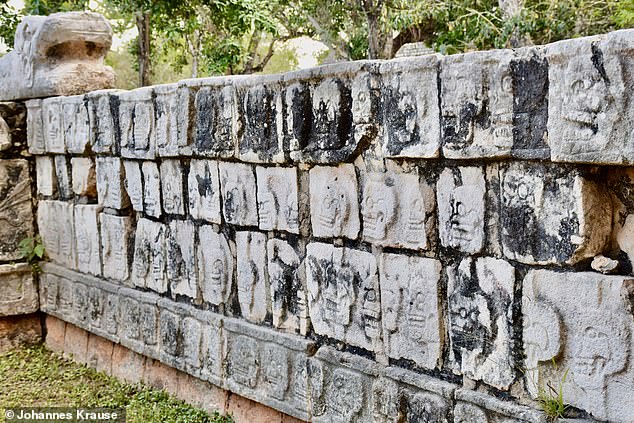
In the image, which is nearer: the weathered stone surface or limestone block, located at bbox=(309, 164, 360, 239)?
limestone block, located at bbox=(309, 164, 360, 239)

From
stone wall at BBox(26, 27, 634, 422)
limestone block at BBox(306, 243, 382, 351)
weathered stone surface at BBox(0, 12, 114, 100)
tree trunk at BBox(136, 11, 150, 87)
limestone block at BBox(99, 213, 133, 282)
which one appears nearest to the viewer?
stone wall at BBox(26, 27, 634, 422)

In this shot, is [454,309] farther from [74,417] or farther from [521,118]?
[74,417]

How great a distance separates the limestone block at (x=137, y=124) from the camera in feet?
17.1

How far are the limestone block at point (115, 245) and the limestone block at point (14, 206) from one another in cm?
129

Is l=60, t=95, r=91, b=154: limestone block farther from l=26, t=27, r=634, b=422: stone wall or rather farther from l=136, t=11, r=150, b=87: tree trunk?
l=136, t=11, r=150, b=87: tree trunk

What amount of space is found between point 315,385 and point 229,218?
3.75ft

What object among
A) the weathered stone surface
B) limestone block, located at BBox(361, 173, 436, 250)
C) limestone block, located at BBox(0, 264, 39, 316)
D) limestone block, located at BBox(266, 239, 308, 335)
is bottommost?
limestone block, located at BBox(0, 264, 39, 316)

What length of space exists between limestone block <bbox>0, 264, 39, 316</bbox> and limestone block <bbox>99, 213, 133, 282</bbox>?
1.24m

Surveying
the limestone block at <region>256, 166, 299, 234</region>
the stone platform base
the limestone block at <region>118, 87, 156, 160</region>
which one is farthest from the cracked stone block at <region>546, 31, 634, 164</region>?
the limestone block at <region>118, 87, 156, 160</region>

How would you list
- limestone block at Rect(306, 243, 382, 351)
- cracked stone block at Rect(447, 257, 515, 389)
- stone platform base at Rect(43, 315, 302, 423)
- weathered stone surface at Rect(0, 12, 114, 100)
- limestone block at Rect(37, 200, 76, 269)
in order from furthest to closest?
weathered stone surface at Rect(0, 12, 114, 100) → limestone block at Rect(37, 200, 76, 269) → stone platform base at Rect(43, 315, 302, 423) → limestone block at Rect(306, 243, 382, 351) → cracked stone block at Rect(447, 257, 515, 389)

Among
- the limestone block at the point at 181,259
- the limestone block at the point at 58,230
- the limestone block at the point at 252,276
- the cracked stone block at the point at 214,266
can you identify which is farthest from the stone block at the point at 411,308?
the limestone block at the point at 58,230

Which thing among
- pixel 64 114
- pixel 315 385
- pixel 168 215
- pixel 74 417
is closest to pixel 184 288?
pixel 168 215

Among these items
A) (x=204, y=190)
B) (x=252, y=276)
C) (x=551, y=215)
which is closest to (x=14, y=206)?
(x=204, y=190)

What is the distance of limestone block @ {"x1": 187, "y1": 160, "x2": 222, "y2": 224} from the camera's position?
4.69 metres
